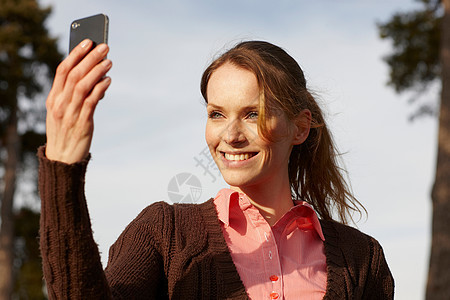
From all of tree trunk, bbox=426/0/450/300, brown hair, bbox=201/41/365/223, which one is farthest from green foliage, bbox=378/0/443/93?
brown hair, bbox=201/41/365/223

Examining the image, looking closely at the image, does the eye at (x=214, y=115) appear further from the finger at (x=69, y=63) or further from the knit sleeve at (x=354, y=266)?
the finger at (x=69, y=63)

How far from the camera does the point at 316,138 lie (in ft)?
10.5

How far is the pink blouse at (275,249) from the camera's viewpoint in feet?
8.39

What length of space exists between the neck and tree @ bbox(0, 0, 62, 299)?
15546 mm

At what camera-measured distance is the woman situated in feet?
8.03

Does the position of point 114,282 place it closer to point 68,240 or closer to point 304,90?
point 68,240

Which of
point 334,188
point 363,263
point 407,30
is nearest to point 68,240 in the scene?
point 363,263

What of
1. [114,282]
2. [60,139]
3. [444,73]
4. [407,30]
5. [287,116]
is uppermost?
[407,30]

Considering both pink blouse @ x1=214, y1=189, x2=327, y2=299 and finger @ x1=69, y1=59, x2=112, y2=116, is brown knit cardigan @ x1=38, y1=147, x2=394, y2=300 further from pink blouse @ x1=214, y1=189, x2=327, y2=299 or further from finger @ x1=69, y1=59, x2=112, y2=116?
finger @ x1=69, y1=59, x2=112, y2=116

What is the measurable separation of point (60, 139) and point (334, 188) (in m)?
1.78

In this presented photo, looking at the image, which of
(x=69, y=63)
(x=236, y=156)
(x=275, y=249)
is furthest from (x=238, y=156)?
(x=69, y=63)

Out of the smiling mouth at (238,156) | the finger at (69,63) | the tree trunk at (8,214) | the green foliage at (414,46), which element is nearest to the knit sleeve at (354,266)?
the smiling mouth at (238,156)

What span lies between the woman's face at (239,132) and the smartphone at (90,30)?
2.59ft

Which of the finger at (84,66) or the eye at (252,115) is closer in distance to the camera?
the finger at (84,66)
